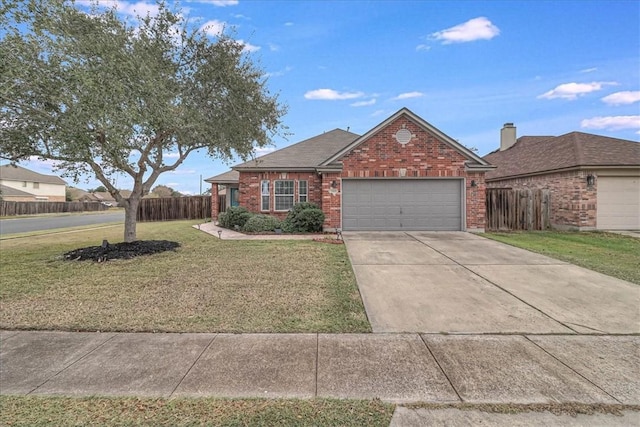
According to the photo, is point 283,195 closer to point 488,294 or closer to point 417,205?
point 417,205

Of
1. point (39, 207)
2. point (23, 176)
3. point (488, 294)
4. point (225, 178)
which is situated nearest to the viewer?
point (488, 294)

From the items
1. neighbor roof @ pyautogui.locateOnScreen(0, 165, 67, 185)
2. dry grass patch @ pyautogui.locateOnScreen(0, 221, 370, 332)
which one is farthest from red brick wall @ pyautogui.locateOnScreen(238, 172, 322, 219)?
neighbor roof @ pyautogui.locateOnScreen(0, 165, 67, 185)

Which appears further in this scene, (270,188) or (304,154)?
(304,154)

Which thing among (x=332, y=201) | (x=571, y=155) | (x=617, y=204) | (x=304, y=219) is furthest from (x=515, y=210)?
(x=304, y=219)

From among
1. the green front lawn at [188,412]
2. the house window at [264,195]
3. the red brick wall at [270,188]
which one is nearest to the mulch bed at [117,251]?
the red brick wall at [270,188]

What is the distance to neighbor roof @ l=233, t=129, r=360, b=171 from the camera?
15766mm

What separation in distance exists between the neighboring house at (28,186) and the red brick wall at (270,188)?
153 feet

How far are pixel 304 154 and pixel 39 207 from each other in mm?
36559

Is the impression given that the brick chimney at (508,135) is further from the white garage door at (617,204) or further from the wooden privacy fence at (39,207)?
the wooden privacy fence at (39,207)

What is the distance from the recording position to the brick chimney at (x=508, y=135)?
23875 mm

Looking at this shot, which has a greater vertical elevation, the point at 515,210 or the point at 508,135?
the point at 508,135

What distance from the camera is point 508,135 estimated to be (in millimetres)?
23969

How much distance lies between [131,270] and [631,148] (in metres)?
20.5

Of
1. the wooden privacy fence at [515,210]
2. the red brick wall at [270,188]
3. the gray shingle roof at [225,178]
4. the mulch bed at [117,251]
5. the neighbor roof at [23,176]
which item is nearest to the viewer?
the mulch bed at [117,251]
